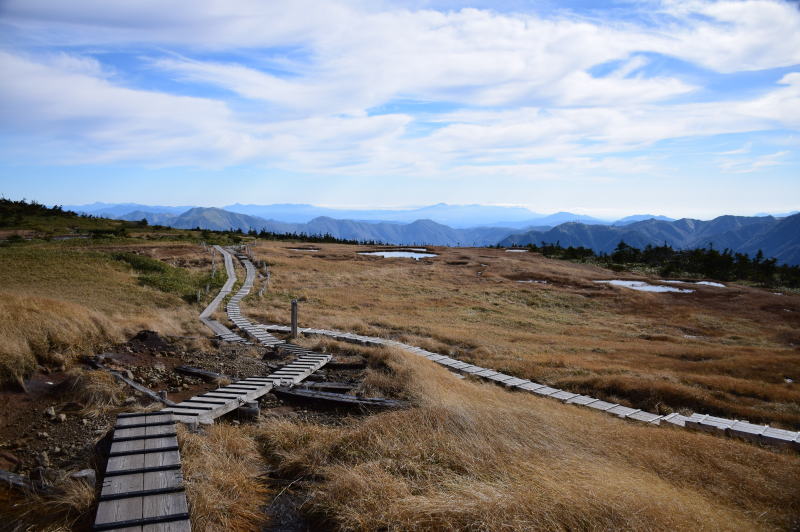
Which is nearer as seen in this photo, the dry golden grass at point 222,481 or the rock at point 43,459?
the dry golden grass at point 222,481

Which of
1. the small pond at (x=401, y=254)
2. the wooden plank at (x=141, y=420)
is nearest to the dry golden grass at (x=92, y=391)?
the wooden plank at (x=141, y=420)

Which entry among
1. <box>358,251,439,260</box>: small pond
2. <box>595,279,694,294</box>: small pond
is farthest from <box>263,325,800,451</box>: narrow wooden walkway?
<box>358,251,439,260</box>: small pond

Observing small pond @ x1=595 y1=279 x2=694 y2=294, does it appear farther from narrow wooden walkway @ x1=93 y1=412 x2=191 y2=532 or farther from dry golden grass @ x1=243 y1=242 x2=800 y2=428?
narrow wooden walkway @ x1=93 y1=412 x2=191 y2=532

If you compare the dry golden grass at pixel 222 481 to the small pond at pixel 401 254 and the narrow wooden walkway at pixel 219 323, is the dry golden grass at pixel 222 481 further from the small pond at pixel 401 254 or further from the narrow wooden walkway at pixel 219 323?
the small pond at pixel 401 254

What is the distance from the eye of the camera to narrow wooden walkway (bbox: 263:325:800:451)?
37.7 ft

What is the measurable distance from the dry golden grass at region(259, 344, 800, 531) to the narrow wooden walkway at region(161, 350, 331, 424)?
119 cm

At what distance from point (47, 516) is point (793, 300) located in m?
61.7

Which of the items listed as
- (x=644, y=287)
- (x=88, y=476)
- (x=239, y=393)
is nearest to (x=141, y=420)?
(x=88, y=476)

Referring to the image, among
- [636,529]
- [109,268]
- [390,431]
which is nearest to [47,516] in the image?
[390,431]

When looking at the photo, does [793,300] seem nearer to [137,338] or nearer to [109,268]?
[137,338]

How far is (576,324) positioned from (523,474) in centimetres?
3147

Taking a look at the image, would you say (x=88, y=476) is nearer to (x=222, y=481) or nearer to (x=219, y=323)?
(x=222, y=481)

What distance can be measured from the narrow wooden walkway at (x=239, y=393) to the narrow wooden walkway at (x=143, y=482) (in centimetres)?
211

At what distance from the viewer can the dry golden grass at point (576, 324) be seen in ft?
55.0
